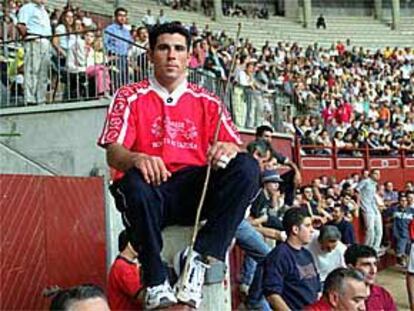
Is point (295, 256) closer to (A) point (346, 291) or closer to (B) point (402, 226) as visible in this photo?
(A) point (346, 291)

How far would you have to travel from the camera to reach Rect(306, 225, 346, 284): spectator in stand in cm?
678

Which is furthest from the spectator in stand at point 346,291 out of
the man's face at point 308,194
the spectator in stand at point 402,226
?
the spectator in stand at point 402,226

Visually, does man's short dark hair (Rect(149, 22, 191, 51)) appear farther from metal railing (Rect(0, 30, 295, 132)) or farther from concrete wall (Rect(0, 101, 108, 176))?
metal railing (Rect(0, 30, 295, 132))

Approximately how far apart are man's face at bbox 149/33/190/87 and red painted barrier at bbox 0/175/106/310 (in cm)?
398

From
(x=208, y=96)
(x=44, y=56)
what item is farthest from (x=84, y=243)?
(x=208, y=96)

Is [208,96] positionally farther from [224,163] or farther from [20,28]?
[20,28]

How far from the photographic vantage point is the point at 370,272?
214 inches

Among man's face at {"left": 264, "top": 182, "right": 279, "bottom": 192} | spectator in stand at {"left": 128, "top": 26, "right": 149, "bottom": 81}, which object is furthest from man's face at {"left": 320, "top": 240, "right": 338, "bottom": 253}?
spectator in stand at {"left": 128, "top": 26, "right": 149, "bottom": 81}

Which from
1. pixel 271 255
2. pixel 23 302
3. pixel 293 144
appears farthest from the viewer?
pixel 293 144

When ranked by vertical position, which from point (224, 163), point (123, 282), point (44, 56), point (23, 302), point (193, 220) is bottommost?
point (23, 302)

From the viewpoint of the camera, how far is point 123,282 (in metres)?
4.27

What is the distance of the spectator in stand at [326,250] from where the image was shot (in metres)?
6.78

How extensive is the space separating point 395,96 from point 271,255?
20403mm

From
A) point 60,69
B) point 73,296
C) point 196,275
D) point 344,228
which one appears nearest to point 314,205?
point 344,228
